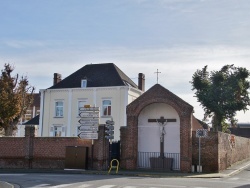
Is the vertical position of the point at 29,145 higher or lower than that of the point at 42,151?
higher

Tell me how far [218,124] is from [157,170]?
83.4 ft

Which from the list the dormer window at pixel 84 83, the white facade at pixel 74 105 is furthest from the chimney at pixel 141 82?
the dormer window at pixel 84 83

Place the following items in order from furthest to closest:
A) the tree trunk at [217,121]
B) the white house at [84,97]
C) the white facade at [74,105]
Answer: the tree trunk at [217,121] → the white house at [84,97] → the white facade at [74,105]

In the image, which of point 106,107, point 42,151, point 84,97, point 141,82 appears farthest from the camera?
point 141,82

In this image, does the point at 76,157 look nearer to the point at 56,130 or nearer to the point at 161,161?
the point at 161,161

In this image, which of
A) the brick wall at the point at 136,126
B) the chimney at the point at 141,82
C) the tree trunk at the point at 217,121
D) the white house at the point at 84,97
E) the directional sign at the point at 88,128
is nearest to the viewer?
Result: the brick wall at the point at 136,126

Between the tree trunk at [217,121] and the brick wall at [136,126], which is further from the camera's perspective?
the tree trunk at [217,121]

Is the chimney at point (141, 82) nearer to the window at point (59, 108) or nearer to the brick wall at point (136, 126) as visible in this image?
the window at point (59, 108)

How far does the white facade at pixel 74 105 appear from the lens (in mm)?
44344

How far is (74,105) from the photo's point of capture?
152 feet

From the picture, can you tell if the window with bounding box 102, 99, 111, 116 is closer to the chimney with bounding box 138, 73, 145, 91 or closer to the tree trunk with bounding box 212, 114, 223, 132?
the chimney with bounding box 138, 73, 145, 91

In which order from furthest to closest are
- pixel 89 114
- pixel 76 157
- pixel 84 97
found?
pixel 84 97 < pixel 89 114 < pixel 76 157

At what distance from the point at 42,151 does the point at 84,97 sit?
18.5 meters

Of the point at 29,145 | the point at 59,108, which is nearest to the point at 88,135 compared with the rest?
the point at 29,145
